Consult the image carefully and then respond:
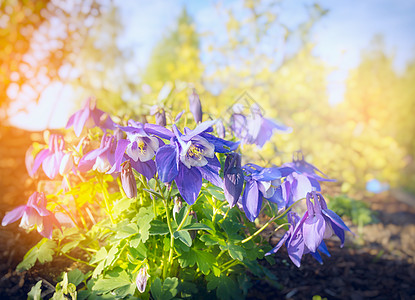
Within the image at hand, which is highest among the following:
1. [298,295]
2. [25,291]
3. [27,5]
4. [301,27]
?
[27,5]

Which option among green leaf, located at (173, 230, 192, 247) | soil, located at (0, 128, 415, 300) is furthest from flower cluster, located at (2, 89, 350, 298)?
soil, located at (0, 128, 415, 300)

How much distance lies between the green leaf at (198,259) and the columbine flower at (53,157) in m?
0.69

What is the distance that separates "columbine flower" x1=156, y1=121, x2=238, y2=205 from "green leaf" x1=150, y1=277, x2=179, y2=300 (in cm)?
42

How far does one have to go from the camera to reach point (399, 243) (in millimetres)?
3418

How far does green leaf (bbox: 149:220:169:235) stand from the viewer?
121 cm

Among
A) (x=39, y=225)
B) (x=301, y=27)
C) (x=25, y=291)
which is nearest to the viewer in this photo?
(x=39, y=225)

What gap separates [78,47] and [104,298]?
388cm

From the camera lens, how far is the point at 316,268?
2.24 meters

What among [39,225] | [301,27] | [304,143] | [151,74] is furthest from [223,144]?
[151,74]

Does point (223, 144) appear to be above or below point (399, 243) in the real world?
above

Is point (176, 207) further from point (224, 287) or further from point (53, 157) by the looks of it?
point (53, 157)

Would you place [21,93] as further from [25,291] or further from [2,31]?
[25,291]

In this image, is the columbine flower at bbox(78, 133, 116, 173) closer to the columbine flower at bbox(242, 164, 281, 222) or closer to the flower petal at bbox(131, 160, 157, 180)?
the flower petal at bbox(131, 160, 157, 180)

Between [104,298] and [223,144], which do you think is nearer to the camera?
[223,144]
